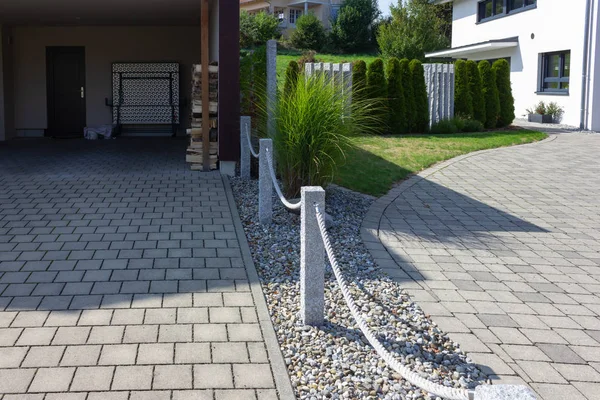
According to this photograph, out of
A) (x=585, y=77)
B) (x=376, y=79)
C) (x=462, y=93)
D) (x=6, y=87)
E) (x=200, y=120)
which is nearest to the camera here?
(x=200, y=120)

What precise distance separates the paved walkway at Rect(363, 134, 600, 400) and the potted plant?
31.9 feet

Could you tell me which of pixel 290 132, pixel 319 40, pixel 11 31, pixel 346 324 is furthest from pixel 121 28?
pixel 319 40

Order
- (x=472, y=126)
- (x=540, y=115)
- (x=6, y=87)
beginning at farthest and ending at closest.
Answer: (x=540, y=115) → (x=472, y=126) → (x=6, y=87)

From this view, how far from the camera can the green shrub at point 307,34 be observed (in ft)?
141

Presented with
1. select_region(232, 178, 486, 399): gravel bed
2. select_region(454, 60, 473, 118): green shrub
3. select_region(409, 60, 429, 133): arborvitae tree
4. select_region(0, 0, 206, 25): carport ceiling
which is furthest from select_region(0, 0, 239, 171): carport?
select_region(232, 178, 486, 399): gravel bed

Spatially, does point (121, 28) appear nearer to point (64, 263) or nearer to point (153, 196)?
point (153, 196)

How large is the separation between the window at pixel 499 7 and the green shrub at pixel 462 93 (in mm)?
7399

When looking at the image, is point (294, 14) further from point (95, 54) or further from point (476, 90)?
point (476, 90)

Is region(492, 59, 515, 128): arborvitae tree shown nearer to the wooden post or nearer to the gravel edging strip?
the wooden post

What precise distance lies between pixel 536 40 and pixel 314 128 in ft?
56.4

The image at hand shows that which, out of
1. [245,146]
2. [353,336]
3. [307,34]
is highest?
[307,34]

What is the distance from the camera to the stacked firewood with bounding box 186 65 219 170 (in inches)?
443

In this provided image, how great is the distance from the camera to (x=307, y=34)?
4300 centimetres

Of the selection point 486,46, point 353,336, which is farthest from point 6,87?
point 486,46
